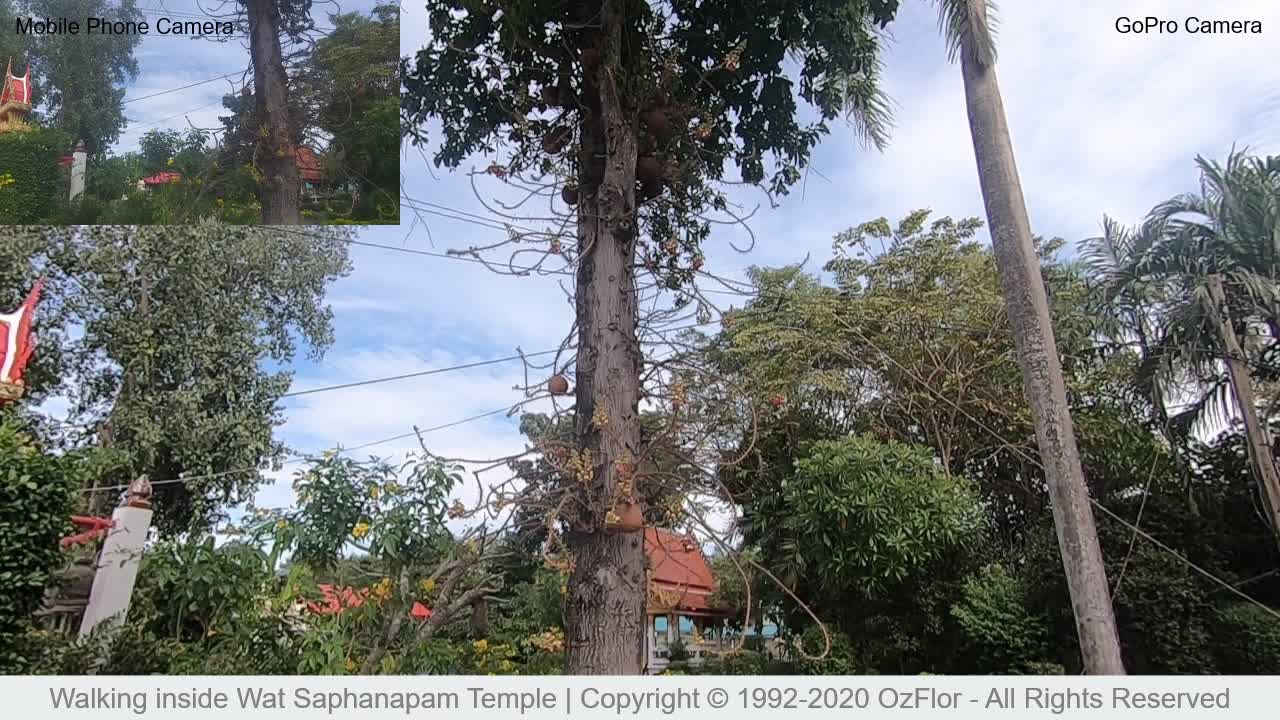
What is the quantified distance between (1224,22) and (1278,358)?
2.01 meters

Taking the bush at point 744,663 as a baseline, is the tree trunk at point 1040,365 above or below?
above

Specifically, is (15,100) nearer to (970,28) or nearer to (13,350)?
(13,350)

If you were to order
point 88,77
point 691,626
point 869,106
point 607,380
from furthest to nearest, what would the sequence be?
point 691,626
point 88,77
point 869,106
point 607,380

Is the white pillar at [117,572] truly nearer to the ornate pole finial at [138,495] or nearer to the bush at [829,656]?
the ornate pole finial at [138,495]

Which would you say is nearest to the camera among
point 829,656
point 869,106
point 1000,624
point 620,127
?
point 620,127

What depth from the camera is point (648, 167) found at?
7.19 ft

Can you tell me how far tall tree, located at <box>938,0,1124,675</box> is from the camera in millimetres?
2943

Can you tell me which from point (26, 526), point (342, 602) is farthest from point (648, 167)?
point (26, 526)

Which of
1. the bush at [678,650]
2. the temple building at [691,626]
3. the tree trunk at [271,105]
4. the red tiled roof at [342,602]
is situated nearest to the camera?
the red tiled roof at [342,602]

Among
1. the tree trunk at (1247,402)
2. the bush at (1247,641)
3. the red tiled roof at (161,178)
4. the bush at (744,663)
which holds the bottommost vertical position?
the bush at (744,663)

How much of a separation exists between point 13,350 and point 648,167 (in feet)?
11.3

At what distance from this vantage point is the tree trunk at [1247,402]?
13.7ft

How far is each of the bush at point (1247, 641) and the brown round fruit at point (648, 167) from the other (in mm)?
4332

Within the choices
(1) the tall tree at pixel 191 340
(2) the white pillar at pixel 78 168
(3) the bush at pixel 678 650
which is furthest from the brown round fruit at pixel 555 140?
(3) the bush at pixel 678 650
